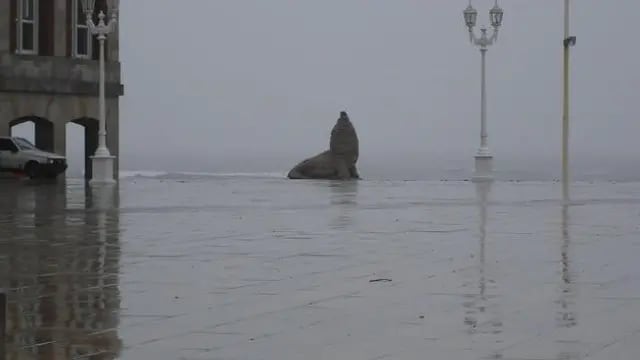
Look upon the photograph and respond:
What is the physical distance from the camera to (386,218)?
23516 mm

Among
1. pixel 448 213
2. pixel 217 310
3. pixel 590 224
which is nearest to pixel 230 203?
pixel 448 213

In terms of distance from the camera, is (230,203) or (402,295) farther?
(230,203)

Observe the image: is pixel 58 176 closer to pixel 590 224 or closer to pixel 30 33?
pixel 30 33

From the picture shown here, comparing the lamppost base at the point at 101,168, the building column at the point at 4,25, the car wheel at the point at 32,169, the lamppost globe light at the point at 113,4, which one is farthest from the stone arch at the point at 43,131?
the lamppost base at the point at 101,168

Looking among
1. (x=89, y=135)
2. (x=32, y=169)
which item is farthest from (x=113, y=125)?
(x=32, y=169)

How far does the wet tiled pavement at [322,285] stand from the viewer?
898 cm

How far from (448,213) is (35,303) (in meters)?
14.9

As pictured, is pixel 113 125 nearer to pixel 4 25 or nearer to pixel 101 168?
pixel 4 25

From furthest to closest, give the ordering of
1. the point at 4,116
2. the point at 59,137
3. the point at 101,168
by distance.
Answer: the point at 59,137, the point at 4,116, the point at 101,168

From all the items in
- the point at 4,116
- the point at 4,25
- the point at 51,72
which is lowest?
the point at 4,116

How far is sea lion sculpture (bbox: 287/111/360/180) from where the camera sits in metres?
57.2

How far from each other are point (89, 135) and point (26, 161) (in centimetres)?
781

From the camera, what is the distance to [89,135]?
2218 inches

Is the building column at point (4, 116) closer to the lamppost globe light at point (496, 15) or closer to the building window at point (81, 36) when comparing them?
the building window at point (81, 36)
